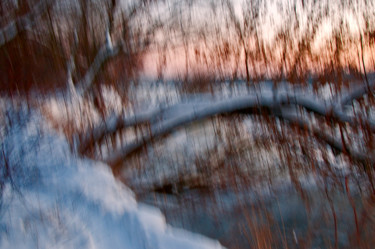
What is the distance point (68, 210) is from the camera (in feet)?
8.55

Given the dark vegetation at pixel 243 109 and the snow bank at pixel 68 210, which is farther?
the dark vegetation at pixel 243 109

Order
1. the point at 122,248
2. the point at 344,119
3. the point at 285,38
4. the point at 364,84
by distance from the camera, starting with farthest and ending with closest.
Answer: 1. the point at 285,38
2. the point at 364,84
3. the point at 344,119
4. the point at 122,248

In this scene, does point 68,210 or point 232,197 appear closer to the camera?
point 68,210

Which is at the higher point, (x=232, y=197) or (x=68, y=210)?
(x=68, y=210)

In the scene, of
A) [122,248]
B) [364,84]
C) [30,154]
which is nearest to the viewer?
[122,248]

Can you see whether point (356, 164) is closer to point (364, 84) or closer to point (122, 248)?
point (364, 84)

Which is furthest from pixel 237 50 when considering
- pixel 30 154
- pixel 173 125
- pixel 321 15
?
pixel 30 154

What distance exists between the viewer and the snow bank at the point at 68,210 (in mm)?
2314

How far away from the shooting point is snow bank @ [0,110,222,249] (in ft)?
7.59

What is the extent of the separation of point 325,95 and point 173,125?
1803 mm

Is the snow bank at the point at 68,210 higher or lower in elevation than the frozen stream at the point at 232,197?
higher

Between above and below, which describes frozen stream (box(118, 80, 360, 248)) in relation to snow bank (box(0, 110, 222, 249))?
below

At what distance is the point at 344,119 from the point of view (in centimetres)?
430

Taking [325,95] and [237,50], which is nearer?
[325,95]
